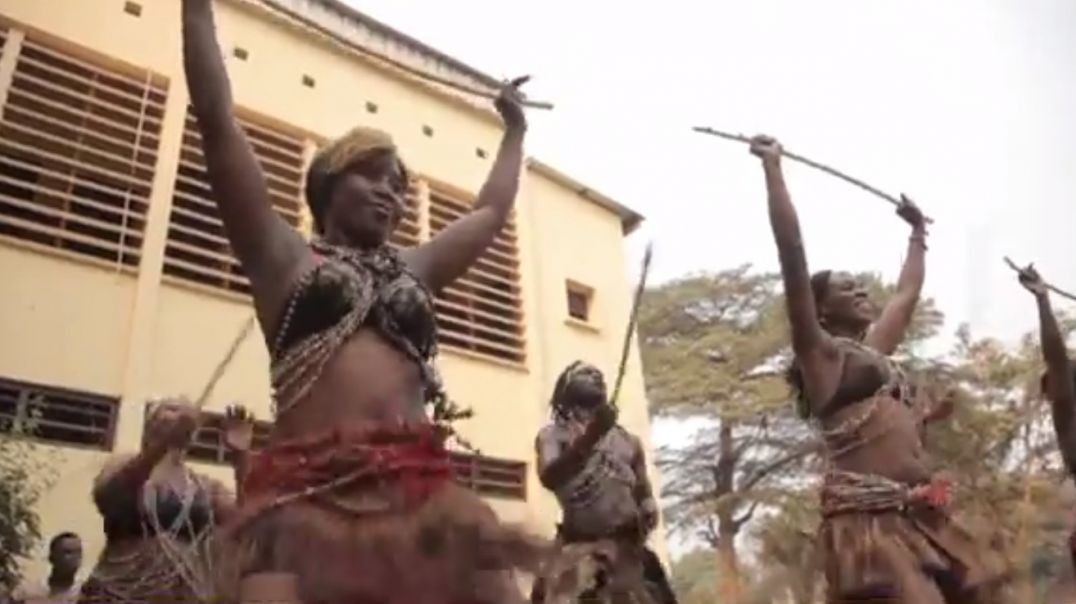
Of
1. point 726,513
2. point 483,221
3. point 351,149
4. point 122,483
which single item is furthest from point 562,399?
point 726,513

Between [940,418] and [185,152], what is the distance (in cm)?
916

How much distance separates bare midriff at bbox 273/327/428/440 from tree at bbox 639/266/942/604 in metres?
20.3

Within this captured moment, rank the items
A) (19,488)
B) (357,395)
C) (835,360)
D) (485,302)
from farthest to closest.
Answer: (485,302)
(19,488)
(835,360)
(357,395)

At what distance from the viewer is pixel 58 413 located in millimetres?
9812

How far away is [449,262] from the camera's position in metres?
2.56

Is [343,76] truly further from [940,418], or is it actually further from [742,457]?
[742,457]

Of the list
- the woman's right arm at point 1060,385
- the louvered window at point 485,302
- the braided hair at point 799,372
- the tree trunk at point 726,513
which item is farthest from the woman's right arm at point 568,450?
the tree trunk at point 726,513

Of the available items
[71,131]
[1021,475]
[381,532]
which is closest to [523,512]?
[381,532]

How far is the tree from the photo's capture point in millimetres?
23234

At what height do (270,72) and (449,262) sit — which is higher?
(270,72)

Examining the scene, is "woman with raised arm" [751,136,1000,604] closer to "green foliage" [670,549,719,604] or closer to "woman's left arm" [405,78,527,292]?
"woman's left arm" [405,78,527,292]

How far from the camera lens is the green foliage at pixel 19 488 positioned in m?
7.90

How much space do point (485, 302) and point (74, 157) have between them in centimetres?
536

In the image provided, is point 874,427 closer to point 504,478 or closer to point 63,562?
point 63,562
